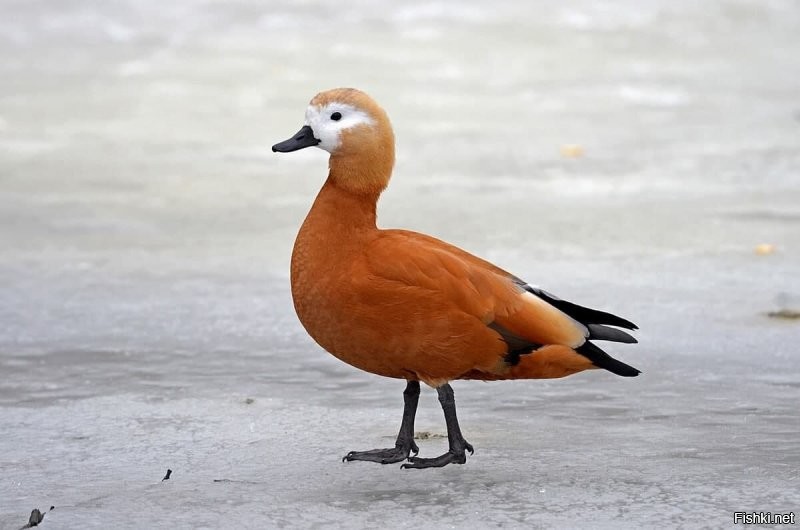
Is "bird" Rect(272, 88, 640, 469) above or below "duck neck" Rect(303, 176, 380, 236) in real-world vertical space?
below

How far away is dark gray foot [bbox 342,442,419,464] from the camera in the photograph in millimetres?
4284

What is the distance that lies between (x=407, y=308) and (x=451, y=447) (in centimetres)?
45

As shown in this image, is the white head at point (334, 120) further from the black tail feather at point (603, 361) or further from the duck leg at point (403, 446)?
the black tail feather at point (603, 361)

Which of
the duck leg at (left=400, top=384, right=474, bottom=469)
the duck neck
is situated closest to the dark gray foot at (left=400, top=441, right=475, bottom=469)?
the duck leg at (left=400, top=384, right=474, bottom=469)

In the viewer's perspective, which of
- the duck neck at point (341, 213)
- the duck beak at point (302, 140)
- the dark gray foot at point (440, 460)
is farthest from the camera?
the duck beak at point (302, 140)

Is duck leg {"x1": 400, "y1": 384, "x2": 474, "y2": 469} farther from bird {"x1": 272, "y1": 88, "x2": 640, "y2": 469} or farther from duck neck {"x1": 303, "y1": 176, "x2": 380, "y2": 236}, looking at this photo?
duck neck {"x1": 303, "y1": 176, "x2": 380, "y2": 236}

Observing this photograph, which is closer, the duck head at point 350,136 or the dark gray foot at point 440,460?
the dark gray foot at point 440,460

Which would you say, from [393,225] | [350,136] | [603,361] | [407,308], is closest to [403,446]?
[407,308]

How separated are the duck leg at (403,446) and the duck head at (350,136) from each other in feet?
2.12

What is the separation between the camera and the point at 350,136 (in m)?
4.44

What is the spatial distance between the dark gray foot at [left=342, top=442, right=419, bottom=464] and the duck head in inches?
31.5

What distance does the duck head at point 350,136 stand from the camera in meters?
4.44

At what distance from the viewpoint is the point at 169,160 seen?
391 inches

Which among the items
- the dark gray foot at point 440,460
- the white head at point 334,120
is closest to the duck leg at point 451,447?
the dark gray foot at point 440,460
